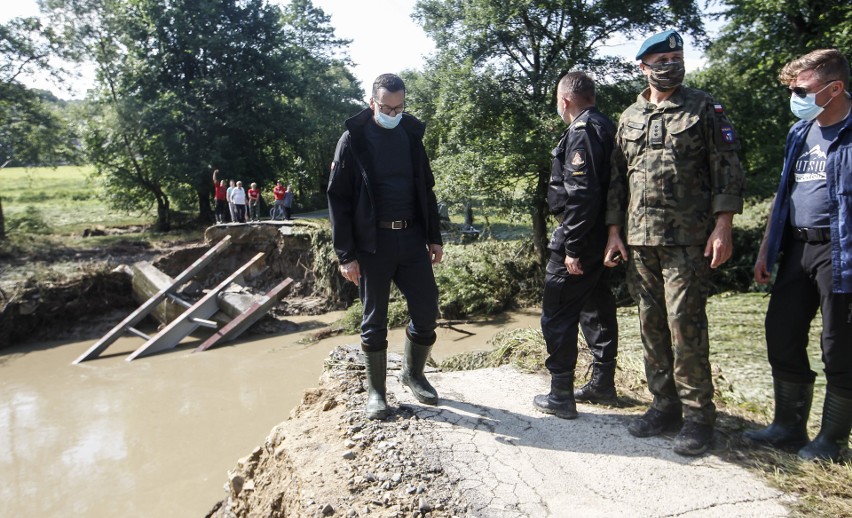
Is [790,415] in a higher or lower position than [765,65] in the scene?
lower

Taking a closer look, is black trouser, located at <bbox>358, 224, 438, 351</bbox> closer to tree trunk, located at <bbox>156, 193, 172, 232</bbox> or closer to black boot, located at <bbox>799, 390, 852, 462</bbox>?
black boot, located at <bbox>799, 390, 852, 462</bbox>

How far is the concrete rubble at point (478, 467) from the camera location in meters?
2.84

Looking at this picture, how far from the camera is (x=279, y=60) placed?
24094 millimetres

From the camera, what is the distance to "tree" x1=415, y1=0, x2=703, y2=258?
11.2 meters

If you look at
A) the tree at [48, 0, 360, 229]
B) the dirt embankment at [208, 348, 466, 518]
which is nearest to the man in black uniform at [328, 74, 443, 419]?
the dirt embankment at [208, 348, 466, 518]

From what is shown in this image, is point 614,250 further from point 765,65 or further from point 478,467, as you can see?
point 765,65


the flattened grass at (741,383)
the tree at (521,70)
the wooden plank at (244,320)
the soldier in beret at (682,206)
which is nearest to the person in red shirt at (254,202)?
the wooden plank at (244,320)

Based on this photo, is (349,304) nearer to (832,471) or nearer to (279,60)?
(832,471)

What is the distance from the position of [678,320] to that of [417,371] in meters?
1.75

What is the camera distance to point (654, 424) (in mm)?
3494

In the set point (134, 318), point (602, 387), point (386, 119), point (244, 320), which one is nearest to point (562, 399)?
point (602, 387)

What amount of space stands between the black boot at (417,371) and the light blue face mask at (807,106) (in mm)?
2558

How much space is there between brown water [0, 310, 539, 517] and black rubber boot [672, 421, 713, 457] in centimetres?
474

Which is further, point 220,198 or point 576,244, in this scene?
point 220,198
